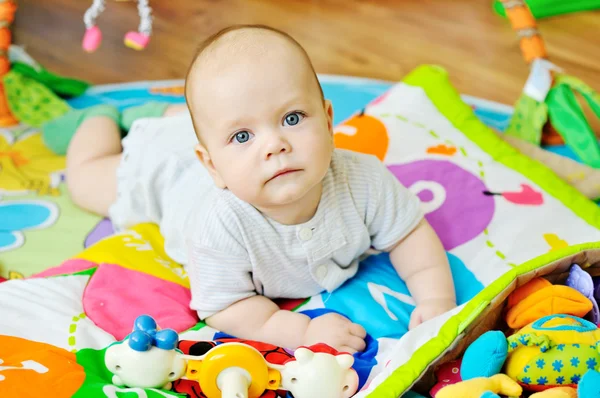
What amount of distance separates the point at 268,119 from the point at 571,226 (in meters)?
0.59

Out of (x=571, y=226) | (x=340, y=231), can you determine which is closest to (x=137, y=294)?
(x=340, y=231)

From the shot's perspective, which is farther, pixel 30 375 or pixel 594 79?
pixel 594 79

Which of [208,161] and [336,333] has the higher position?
[208,161]

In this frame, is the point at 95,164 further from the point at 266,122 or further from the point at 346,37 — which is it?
the point at 346,37

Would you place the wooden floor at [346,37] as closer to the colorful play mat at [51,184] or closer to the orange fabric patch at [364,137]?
the colorful play mat at [51,184]

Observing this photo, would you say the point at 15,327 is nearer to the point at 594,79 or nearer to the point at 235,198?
the point at 235,198

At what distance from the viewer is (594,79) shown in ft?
6.13

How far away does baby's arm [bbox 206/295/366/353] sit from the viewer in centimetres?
95

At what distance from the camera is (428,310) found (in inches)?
38.5

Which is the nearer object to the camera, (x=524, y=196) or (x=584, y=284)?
(x=584, y=284)

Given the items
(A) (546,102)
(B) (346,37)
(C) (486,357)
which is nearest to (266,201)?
(C) (486,357)

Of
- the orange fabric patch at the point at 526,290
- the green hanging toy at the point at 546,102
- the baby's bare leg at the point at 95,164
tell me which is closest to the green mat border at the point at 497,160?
the orange fabric patch at the point at 526,290

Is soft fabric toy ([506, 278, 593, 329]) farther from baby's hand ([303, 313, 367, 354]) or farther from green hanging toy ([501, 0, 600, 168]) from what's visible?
green hanging toy ([501, 0, 600, 168])

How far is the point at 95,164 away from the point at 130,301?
16.2 inches
